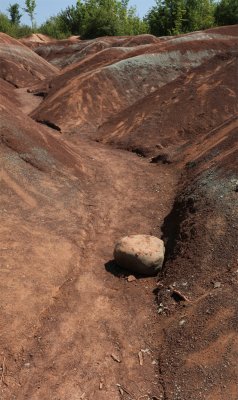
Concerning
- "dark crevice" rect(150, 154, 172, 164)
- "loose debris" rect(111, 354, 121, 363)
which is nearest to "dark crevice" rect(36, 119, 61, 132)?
"dark crevice" rect(150, 154, 172, 164)

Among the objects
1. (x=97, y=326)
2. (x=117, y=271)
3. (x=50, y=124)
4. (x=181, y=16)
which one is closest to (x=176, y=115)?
(x=50, y=124)

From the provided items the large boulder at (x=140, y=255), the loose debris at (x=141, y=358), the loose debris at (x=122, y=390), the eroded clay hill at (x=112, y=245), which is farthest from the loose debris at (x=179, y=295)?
the loose debris at (x=122, y=390)

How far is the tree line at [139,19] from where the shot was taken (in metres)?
48.0

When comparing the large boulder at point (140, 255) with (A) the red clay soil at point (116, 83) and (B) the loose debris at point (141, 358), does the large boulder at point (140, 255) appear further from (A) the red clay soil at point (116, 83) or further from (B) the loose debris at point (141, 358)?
(A) the red clay soil at point (116, 83)

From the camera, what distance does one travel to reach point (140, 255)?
8.27 m

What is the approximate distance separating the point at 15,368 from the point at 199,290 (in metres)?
3.35

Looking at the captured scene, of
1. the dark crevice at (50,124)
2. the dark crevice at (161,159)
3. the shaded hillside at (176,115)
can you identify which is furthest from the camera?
the dark crevice at (50,124)

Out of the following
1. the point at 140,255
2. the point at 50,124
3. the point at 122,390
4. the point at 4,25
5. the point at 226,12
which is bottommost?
the point at 122,390

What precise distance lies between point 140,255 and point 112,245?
1375 millimetres

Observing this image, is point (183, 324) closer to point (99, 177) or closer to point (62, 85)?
point (99, 177)

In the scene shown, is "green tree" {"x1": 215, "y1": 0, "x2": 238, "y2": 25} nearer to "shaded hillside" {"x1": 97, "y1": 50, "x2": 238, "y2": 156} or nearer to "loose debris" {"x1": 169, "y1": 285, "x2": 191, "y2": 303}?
"shaded hillside" {"x1": 97, "y1": 50, "x2": 238, "y2": 156}

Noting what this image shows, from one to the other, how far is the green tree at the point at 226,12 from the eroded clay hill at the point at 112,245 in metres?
34.8

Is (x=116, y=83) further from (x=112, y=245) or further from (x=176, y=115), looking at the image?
(x=112, y=245)

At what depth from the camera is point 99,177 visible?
1280cm
